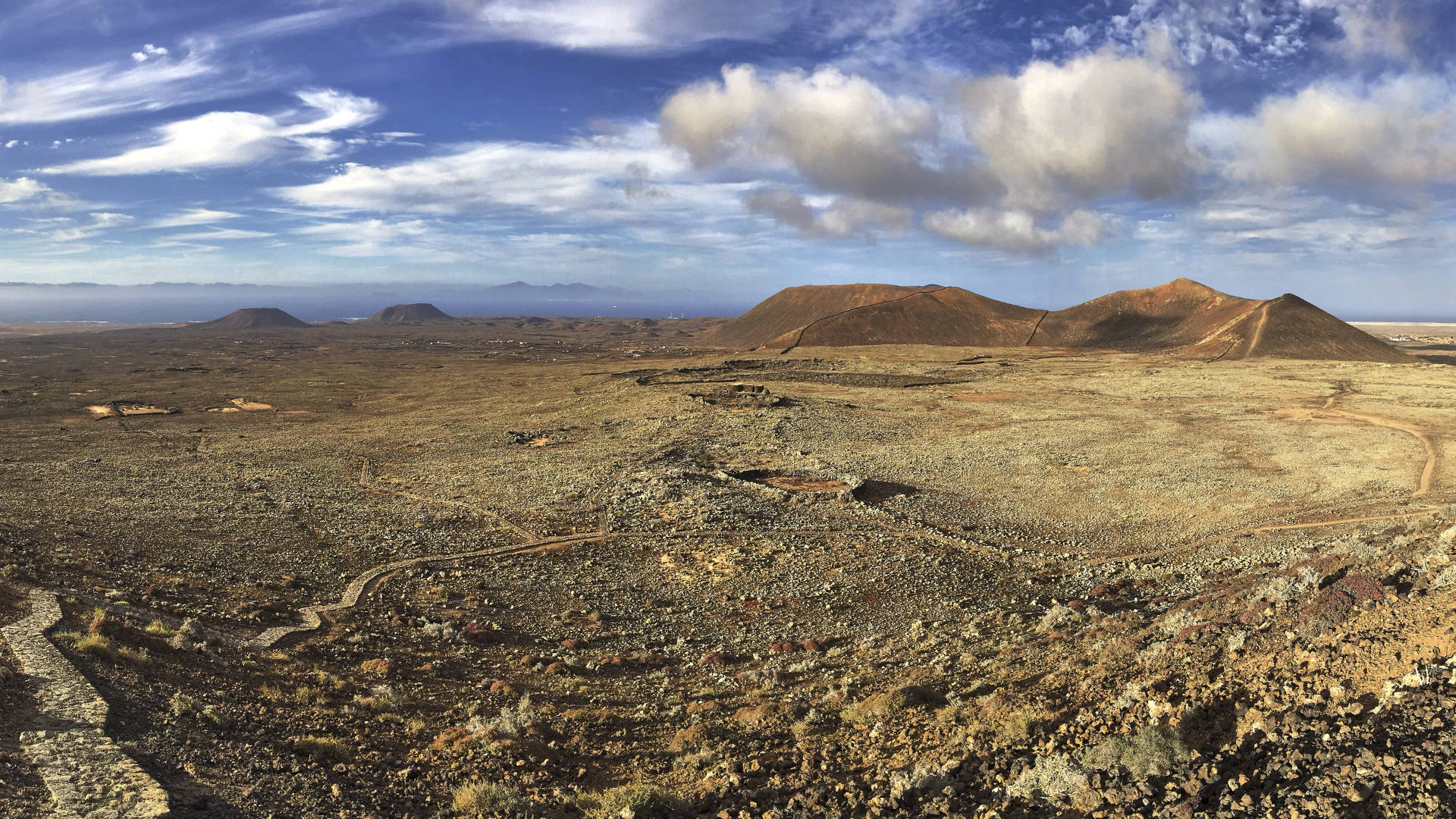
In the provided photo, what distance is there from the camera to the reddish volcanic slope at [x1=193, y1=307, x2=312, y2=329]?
13900 centimetres

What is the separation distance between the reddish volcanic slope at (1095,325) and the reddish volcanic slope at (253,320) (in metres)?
107

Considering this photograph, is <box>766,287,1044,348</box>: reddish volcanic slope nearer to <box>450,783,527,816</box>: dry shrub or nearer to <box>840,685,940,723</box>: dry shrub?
<box>840,685,940,723</box>: dry shrub

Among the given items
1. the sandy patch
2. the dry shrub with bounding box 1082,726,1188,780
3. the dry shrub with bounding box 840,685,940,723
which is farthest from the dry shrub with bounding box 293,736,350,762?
the sandy patch

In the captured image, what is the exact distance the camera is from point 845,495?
21.5m

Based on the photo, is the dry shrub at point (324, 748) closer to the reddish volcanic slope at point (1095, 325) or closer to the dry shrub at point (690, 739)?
the dry shrub at point (690, 739)

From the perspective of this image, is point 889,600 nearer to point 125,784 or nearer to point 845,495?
point 845,495

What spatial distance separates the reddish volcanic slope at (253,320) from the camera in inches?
5472

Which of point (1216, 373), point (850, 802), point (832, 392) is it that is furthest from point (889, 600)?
point (1216, 373)

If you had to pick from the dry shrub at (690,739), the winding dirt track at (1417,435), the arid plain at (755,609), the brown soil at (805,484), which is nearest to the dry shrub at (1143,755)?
the arid plain at (755,609)

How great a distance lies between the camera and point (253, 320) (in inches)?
5576

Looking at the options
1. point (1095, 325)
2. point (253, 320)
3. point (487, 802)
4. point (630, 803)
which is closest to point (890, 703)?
point (630, 803)

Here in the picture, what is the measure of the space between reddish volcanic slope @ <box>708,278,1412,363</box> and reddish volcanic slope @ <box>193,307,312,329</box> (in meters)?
107

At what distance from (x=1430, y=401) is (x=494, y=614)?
46948 millimetres

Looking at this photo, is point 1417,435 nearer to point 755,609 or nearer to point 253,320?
point 755,609
